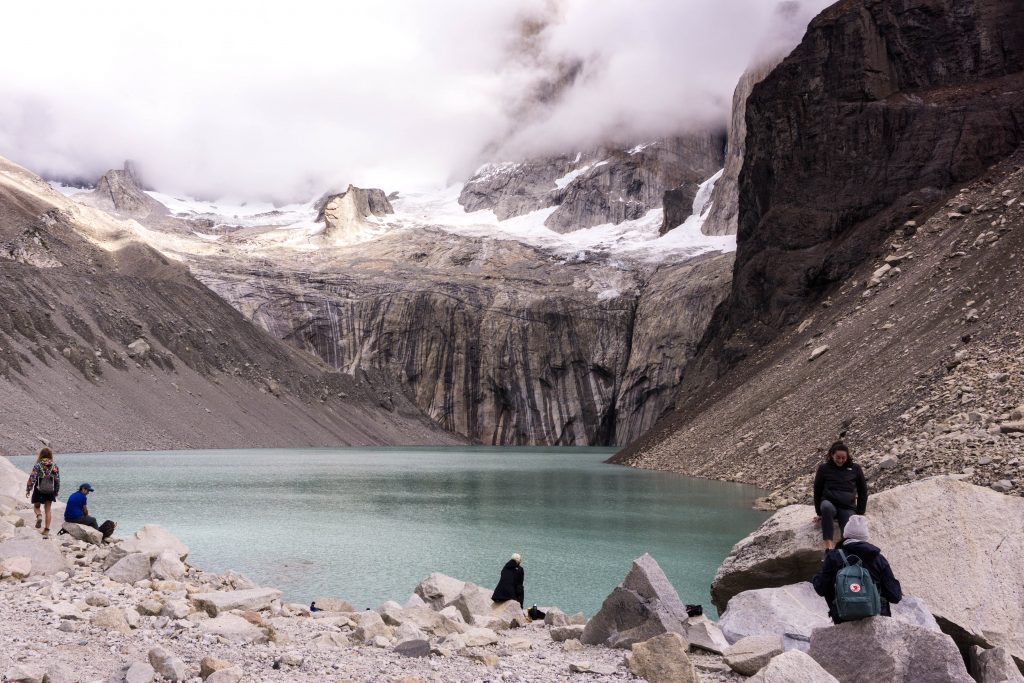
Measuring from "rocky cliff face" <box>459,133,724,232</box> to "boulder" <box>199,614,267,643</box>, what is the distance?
137 meters

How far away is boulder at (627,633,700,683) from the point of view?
277 inches

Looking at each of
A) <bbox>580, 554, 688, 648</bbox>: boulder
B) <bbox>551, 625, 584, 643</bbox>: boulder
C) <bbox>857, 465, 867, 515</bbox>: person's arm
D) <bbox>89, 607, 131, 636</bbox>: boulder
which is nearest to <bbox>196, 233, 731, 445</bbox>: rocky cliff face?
<bbox>857, 465, 867, 515</bbox>: person's arm

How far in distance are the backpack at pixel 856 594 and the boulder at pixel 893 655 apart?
0.48 feet

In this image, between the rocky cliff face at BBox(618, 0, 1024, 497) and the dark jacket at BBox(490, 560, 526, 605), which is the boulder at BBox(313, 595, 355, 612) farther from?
the rocky cliff face at BBox(618, 0, 1024, 497)

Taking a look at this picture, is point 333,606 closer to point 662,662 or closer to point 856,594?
point 662,662

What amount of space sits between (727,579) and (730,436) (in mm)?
28274

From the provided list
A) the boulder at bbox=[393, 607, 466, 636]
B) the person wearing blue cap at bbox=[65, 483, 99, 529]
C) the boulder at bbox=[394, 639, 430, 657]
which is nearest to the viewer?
the boulder at bbox=[394, 639, 430, 657]

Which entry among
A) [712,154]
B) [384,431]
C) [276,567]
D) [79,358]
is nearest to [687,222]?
[712,154]

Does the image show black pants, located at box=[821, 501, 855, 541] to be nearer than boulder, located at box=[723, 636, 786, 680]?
No

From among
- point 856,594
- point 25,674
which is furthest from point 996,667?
point 25,674

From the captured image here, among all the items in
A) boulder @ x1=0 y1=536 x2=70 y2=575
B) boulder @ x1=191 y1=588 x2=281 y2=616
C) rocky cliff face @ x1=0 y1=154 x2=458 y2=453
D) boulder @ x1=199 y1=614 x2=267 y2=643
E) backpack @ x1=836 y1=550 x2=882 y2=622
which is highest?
rocky cliff face @ x1=0 y1=154 x2=458 y2=453

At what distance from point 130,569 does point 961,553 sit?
10.5 meters

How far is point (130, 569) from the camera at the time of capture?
11711 mm

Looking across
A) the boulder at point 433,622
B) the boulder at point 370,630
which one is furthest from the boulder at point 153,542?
the boulder at point 370,630
